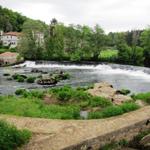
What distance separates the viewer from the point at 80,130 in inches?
604

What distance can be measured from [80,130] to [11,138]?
3529 millimetres

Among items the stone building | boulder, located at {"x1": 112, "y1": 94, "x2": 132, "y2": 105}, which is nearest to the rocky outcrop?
boulder, located at {"x1": 112, "y1": 94, "x2": 132, "y2": 105}

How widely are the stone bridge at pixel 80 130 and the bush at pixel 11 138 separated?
292mm

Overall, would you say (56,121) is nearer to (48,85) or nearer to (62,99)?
(62,99)

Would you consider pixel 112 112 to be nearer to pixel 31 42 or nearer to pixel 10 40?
pixel 31 42

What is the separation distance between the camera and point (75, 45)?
274 ft

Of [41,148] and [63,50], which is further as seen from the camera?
[63,50]

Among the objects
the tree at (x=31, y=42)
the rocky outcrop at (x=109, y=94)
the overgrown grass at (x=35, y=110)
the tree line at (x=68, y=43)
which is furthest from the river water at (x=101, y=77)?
the overgrown grass at (x=35, y=110)

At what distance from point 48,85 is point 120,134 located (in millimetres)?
28337

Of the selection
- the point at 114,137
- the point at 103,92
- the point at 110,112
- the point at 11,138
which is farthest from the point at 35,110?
the point at 103,92

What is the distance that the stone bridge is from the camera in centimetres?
1364

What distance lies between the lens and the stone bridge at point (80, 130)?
13.6 m

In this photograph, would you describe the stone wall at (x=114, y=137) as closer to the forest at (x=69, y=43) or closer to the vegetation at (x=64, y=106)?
the vegetation at (x=64, y=106)

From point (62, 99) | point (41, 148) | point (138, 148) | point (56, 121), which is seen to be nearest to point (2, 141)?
point (41, 148)
